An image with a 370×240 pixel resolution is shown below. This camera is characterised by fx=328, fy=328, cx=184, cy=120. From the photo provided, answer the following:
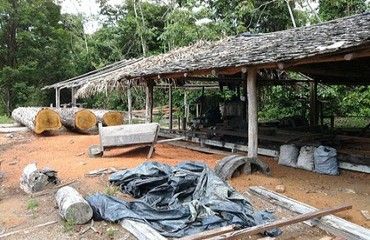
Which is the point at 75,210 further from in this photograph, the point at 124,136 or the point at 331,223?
the point at 124,136

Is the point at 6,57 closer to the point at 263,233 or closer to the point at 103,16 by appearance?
the point at 103,16

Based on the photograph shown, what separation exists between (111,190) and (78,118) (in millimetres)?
8422

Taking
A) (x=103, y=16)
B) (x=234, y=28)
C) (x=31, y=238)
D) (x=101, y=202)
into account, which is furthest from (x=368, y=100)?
(x=103, y=16)

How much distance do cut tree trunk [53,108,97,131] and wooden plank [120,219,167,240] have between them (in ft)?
31.9

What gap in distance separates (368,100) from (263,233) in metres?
13.6

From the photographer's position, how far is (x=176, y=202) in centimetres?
483

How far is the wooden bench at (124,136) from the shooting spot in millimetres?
8070

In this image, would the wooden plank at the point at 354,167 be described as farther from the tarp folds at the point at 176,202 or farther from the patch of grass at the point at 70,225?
the patch of grass at the point at 70,225

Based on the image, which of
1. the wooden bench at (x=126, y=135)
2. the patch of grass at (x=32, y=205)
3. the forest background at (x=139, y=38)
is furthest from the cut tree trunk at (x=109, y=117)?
the patch of grass at (x=32, y=205)

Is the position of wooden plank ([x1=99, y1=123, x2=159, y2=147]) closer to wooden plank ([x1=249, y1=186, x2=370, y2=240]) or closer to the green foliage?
wooden plank ([x1=249, y1=186, x2=370, y2=240])

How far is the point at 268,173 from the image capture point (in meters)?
6.88

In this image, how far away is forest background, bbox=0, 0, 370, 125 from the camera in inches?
669

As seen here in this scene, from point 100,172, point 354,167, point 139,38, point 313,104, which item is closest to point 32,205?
point 100,172

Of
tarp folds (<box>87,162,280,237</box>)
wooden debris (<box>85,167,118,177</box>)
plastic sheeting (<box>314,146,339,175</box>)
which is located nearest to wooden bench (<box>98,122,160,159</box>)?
wooden debris (<box>85,167,118,177</box>)
